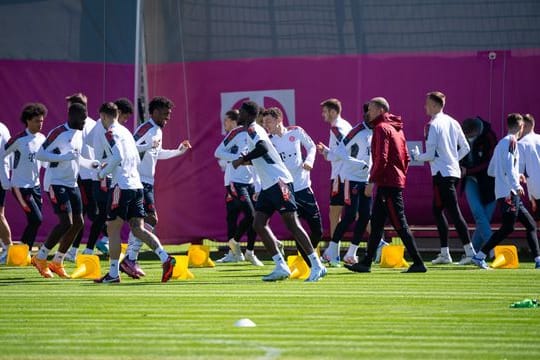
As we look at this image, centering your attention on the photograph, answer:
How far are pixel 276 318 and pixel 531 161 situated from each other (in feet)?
27.8

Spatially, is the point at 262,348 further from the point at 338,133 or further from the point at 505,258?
the point at 338,133

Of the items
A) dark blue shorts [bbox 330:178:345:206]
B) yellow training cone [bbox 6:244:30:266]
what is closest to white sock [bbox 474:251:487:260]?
dark blue shorts [bbox 330:178:345:206]

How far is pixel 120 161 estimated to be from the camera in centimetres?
1456

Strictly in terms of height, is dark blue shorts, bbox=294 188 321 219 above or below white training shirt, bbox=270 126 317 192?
below

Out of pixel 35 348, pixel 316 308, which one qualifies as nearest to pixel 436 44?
pixel 316 308

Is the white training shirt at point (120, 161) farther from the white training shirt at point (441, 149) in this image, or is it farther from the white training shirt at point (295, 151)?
the white training shirt at point (441, 149)

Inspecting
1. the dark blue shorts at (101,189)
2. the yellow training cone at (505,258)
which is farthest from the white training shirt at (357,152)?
the dark blue shorts at (101,189)

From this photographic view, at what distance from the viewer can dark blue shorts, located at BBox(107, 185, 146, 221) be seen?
47.6 ft

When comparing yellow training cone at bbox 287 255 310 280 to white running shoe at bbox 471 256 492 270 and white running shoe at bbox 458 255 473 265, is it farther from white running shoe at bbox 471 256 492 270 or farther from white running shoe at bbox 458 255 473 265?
white running shoe at bbox 458 255 473 265

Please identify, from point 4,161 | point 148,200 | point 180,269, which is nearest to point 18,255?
point 4,161

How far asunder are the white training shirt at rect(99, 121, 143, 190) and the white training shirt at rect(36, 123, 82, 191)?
4.47 ft

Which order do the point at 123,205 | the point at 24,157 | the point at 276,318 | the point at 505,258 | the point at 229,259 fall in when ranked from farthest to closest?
1. the point at 229,259
2. the point at 24,157
3. the point at 505,258
4. the point at 123,205
5. the point at 276,318

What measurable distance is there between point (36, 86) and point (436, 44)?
713 cm

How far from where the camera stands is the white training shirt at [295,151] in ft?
56.4
